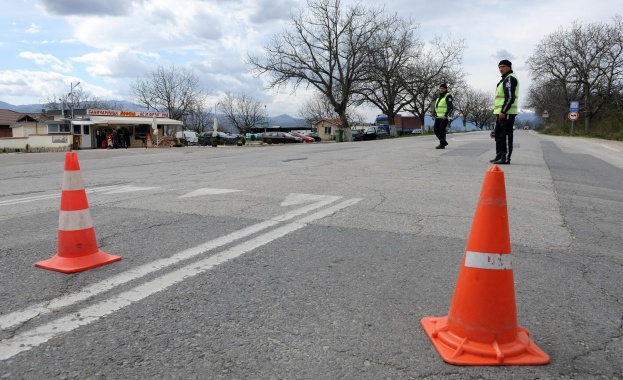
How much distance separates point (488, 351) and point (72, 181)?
3315 mm

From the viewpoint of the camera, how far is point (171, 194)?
7.03 metres

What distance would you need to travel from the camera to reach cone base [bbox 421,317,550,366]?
218 cm

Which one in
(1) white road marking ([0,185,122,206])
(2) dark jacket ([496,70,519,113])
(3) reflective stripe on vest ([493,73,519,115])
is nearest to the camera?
(1) white road marking ([0,185,122,206])

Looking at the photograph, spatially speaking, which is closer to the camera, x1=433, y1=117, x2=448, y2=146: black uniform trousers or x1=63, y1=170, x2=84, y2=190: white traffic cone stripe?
x1=63, y1=170, x2=84, y2=190: white traffic cone stripe

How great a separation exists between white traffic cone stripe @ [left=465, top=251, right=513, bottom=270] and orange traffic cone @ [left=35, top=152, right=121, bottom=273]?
8.88ft

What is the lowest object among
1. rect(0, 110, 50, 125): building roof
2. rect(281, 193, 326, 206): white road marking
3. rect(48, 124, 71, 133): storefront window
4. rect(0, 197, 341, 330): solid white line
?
rect(0, 197, 341, 330): solid white line

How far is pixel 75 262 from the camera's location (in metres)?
3.49

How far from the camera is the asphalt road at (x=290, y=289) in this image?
7.10 feet

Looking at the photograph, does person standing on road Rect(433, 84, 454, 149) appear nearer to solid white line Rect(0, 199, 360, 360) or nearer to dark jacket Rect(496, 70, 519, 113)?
dark jacket Rect(496, 70, 519, 113)

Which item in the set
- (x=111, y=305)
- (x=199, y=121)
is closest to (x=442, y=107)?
(x=111, y=305)

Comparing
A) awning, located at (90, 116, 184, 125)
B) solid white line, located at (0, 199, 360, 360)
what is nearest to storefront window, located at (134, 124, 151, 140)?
awning, located at (90, 116, 184, 125)

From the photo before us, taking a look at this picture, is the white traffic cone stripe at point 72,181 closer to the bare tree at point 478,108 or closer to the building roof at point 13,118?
the building roof at point 13,118

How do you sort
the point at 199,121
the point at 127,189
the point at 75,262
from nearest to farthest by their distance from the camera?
the point at 75,262
the point at 127,189
the point at 199,121

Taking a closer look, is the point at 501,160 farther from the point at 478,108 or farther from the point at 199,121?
the point at 478,108
